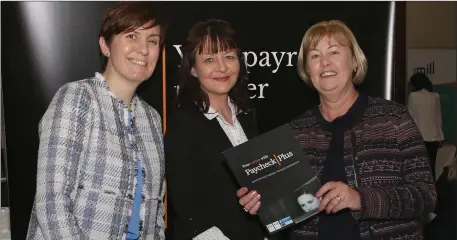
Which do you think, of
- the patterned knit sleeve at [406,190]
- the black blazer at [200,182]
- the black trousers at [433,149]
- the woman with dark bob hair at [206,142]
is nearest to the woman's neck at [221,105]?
the woman with dark bob hair at [206,142]

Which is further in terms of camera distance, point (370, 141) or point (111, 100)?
point (370, 141)

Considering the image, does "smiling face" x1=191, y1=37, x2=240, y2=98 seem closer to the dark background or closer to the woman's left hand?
the dark background

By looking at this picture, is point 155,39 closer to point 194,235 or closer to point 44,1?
point 194,235

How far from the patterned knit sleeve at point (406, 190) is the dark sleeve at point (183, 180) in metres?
0.68

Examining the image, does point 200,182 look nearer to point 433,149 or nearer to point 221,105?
point 221,105

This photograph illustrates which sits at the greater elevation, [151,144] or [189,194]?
[151,144]

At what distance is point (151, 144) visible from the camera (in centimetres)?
209

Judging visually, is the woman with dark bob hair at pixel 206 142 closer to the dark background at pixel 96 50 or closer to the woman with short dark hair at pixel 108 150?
the woman with short dark hair at pixel 108 150

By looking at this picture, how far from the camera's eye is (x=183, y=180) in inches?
88.6

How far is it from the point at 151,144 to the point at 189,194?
0.99 feet

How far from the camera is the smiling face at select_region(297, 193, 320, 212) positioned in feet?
6.58

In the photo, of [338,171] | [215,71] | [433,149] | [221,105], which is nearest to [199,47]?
[215,71]

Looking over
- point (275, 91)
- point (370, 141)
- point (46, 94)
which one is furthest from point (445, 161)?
point (46, 94)

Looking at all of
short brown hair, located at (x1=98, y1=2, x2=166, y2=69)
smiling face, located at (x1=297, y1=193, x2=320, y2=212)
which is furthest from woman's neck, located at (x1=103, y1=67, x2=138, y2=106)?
smiling face, located at (x1=297, y1=193, x2=320, y2=212)
